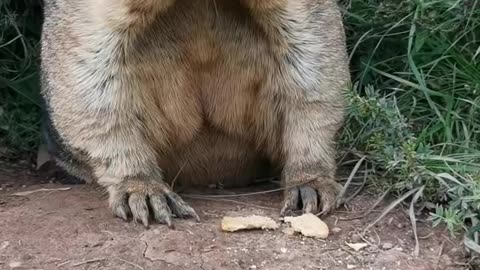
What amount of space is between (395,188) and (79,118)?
145 cm

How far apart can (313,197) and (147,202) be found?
726 mm

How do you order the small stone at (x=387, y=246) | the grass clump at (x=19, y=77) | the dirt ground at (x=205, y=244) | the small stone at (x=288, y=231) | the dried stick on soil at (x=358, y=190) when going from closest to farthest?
the dirt ground at (x=205, y=244)
the small stone at (x=387, y=246)
the small stone at (x=288, y=231)
the dried stick on soil at (x=358, y=190)
the grass clump at (x=19, y=77)

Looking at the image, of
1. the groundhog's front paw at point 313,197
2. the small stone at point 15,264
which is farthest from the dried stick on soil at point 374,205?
the small stone at point 15,264

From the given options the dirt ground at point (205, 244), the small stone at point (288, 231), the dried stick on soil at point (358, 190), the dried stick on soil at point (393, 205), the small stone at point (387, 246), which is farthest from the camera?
the dried stick on soil at point (358, 190)

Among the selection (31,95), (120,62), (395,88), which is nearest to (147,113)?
(120,62)

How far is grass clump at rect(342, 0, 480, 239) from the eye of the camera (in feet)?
13.5

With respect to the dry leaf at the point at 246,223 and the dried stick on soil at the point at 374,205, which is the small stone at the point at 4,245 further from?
the dried stick on soil at the point at 374,205

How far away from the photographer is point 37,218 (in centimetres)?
422

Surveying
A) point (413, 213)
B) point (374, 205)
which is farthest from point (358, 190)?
point (413, 213)

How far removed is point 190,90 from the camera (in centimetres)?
443

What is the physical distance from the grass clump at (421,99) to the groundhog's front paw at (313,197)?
23cm

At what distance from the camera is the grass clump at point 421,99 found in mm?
4109

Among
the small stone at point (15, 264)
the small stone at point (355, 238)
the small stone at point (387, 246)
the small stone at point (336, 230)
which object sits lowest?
the small stone at point (387, 246)

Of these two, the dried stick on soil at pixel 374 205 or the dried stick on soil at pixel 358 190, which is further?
the dried stick on soil at pixel 358 190
